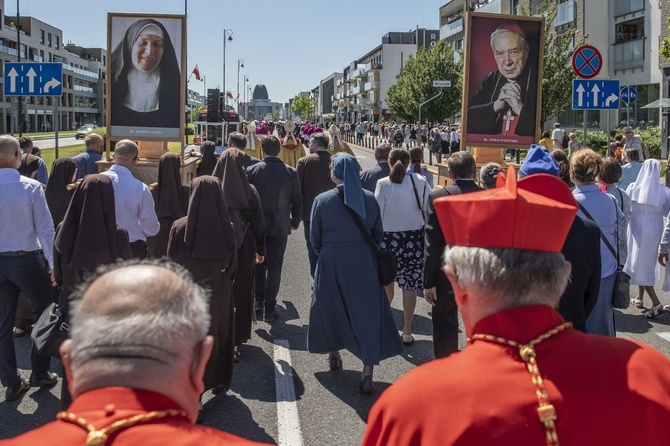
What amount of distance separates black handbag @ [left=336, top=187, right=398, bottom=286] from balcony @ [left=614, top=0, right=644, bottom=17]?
38.7 metres

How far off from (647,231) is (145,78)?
7199mm

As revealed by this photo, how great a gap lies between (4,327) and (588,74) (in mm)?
10072

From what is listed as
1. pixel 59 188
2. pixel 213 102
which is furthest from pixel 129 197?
pixel 213 102

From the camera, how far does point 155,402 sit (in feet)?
4.83

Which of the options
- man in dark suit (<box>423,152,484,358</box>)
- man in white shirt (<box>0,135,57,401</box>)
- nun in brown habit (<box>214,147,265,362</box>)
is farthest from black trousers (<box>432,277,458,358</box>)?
man in white shirt (<box>0,135,57,401</box>)

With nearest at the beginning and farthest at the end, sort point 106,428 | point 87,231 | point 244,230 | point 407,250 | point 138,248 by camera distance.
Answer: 1. point 106,428
2. point 87,231
3. point 138,248
4. point 244,230
5. point 407,250

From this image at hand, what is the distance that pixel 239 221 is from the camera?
712cm

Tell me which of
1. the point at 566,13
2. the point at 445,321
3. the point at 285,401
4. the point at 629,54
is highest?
the point at 566,13

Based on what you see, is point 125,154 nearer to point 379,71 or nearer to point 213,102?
point 213,102

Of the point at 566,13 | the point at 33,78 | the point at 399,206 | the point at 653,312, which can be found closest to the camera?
the point at 399,206

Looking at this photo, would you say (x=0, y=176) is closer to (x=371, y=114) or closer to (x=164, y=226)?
(x=164, y=226)

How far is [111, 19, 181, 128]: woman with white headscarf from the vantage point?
10633mm

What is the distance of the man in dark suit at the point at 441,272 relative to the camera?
17.9ft

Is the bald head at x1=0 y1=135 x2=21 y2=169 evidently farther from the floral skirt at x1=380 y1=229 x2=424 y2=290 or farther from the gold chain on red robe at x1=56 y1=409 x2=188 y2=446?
the gold chain on red robe at x1=56 y1=409 x2=188 y2=446
